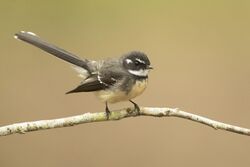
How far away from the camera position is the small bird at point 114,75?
11.5 ft

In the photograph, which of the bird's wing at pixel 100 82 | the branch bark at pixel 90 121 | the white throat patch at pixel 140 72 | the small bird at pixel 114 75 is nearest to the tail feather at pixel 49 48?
the small bird at pixel 114 75

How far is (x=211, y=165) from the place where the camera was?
5332 mm

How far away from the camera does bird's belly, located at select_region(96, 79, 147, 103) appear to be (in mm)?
3484

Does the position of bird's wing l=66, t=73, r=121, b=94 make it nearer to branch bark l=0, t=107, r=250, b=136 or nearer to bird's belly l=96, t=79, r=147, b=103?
bird's belly l=96, t=79, r=147, b=103

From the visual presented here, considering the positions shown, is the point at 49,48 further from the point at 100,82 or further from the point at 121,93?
the point at 121,93

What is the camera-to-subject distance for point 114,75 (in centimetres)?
359

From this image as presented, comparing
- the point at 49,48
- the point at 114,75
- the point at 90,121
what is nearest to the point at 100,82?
the point at 114,75

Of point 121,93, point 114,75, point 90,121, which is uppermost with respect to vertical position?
point 114,75

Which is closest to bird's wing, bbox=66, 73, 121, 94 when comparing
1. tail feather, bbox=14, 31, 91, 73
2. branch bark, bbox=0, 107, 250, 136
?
tail feather, bbox=14, 31, 91, 73

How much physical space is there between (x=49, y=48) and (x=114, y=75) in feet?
1.41
